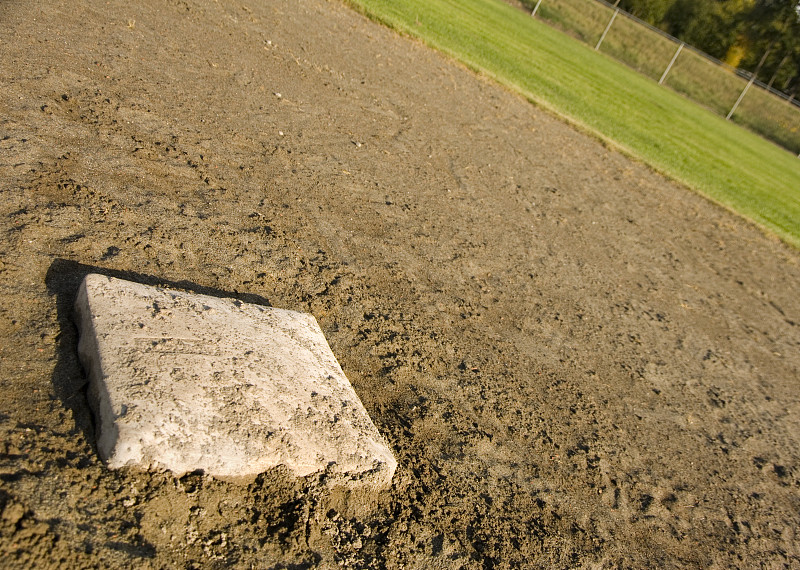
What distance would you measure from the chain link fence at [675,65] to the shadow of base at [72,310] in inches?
891

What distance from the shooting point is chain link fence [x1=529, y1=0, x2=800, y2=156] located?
23.0 m

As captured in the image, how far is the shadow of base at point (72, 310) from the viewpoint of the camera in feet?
7.16

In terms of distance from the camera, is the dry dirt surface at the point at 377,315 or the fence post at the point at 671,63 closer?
the dry dirt surface at the point at 377,315

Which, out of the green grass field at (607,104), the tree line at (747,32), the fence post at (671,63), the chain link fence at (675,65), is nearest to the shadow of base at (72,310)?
the green grass field at (607,104)

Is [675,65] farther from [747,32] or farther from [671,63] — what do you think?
[747,32]

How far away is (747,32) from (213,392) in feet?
152

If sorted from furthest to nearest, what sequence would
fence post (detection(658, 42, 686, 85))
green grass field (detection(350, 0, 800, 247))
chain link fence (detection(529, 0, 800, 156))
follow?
1. chain link fence (detection(529, 0, 800, 156))
2. fence post (detection(658, 42, 686, 85))
3. green grass field (detection(350, 0, 800, 247))

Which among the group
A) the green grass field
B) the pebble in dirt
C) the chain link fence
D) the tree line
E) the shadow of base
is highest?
the tree line

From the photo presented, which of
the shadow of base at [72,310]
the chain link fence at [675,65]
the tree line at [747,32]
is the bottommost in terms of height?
the shadow of base at [72,310]

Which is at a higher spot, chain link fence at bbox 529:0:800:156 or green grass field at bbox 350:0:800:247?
chain link fence at bbox 529:0:800:156

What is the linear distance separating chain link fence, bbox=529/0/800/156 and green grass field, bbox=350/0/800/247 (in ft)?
17.8

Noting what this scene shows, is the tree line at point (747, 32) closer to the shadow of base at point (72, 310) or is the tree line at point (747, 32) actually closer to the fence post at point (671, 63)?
the fence post at point (671, 63)

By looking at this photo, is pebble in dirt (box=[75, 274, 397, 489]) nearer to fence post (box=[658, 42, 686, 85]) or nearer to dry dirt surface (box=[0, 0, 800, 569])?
dry dirt surface (box=[0, 0, 800, 569])

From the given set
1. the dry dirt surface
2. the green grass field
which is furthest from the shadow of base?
the green grass field
